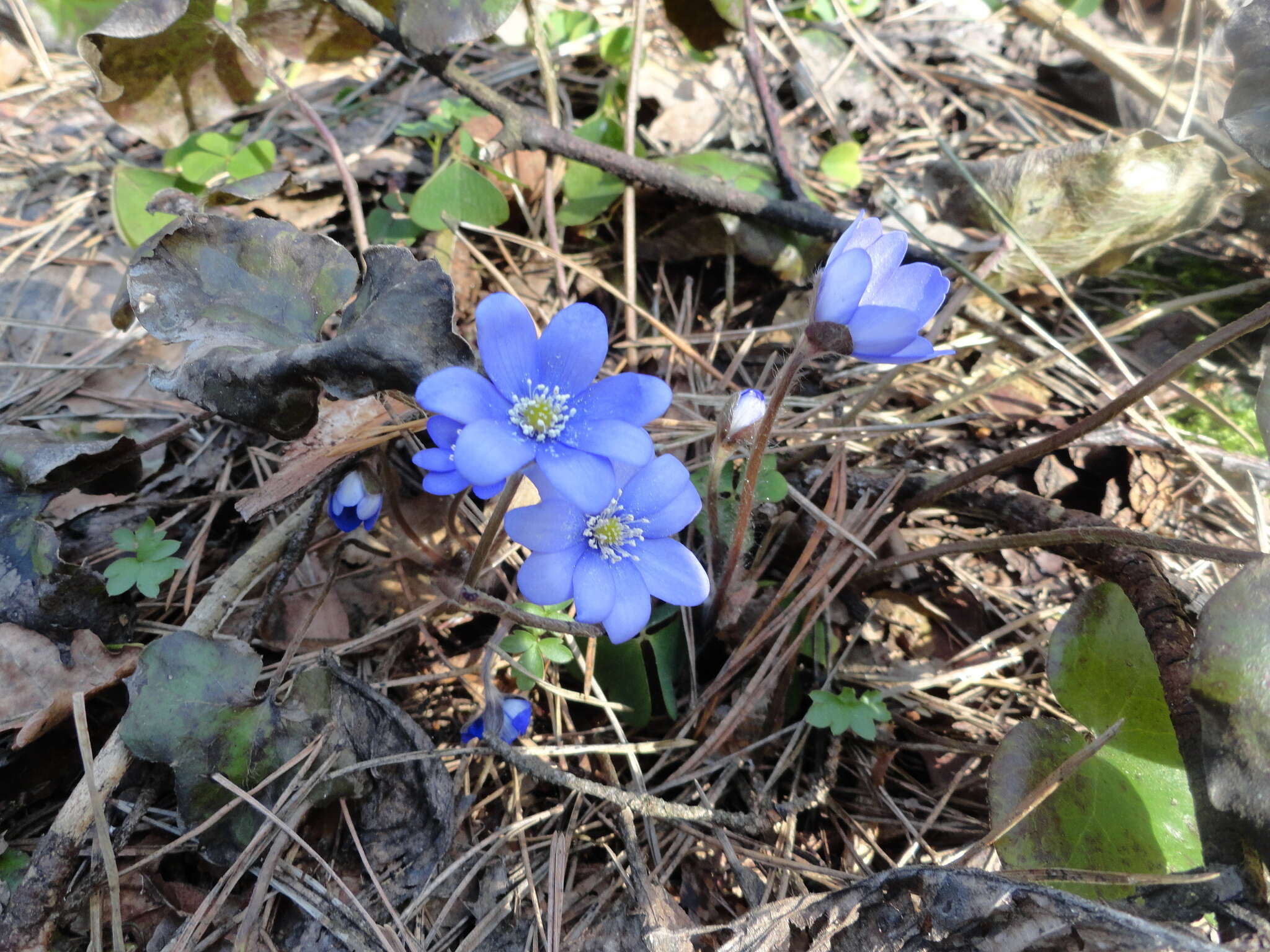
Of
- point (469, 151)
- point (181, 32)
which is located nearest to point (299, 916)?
point (469, 151)

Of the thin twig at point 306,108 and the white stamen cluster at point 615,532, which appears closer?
the white stamen cluster at point 615,532

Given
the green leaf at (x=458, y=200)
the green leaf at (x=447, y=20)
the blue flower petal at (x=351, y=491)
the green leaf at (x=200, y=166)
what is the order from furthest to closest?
1. the green leaf at (x=200, y=166)
2. the green leaf at (x=458, y=200)
3. the green leaf at (x=447, y=20)
4. the blue flower petal at (x=351, y=491)

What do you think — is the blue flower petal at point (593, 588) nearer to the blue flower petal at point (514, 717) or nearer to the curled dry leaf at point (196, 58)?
the blue flower petal at point (514, 717)

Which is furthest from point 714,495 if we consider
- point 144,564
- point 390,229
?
point 390,229

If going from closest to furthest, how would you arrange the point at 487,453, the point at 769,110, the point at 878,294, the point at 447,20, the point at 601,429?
the point at 487,453 < the point at 601,429 < the point at 878,294 < the point at 447,20 < the point at 769,110

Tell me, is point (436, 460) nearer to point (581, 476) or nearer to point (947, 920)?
point (581, 476)

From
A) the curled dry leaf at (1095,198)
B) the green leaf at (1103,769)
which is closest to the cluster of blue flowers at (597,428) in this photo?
the green leaf at (1103,769)

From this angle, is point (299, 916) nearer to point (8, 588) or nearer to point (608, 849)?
point (608, 849)
